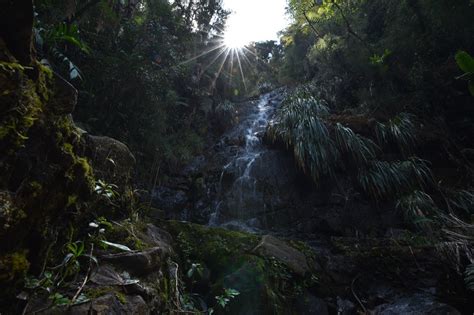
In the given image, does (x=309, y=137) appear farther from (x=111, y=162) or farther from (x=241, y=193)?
(x=111, y=162)

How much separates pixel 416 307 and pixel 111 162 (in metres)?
4.06

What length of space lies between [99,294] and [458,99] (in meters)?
9.59

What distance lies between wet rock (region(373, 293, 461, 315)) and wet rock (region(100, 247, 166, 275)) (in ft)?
10.0

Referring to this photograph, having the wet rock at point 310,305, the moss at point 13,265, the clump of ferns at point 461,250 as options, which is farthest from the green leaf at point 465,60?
the moss at point 13,265

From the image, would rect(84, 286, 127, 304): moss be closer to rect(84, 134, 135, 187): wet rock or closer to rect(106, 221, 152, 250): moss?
rect(106, 221, 152, 250): moss

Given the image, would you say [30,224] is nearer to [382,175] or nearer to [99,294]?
[99,294]

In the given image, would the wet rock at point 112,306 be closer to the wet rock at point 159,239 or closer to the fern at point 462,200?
the wet rock at point 159,239

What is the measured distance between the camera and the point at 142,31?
746cm

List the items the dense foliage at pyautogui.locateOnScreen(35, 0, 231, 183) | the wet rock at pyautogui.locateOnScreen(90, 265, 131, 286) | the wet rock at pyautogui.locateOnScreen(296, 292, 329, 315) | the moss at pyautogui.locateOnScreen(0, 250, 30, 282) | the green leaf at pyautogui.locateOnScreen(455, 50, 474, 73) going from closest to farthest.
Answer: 1. the moss at pyautogui.locateOnScreen(0, 250, 30, 282)
2. the wet rock at pyautogui.locateOnScreen(90, 265, 131, 286)
3. the wet rock at pyautogui.locateOnScreen(296, 292, 329, 315)
4. the green leaf at pyautogui.locateOnScreen(455, 50, 474, 73)
5. the dense foliage at pyautogui.locateOnScreen(35, 0, 231, 183)

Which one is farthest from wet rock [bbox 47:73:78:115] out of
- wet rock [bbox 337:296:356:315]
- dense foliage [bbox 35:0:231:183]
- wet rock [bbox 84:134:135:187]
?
wet rock [bbox 337:296:356:315]

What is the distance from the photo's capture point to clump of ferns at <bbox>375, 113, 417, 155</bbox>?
7723 mm

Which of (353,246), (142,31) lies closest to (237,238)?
(353,246)

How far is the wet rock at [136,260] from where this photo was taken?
2.23 meters

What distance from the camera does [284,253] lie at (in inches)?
160
